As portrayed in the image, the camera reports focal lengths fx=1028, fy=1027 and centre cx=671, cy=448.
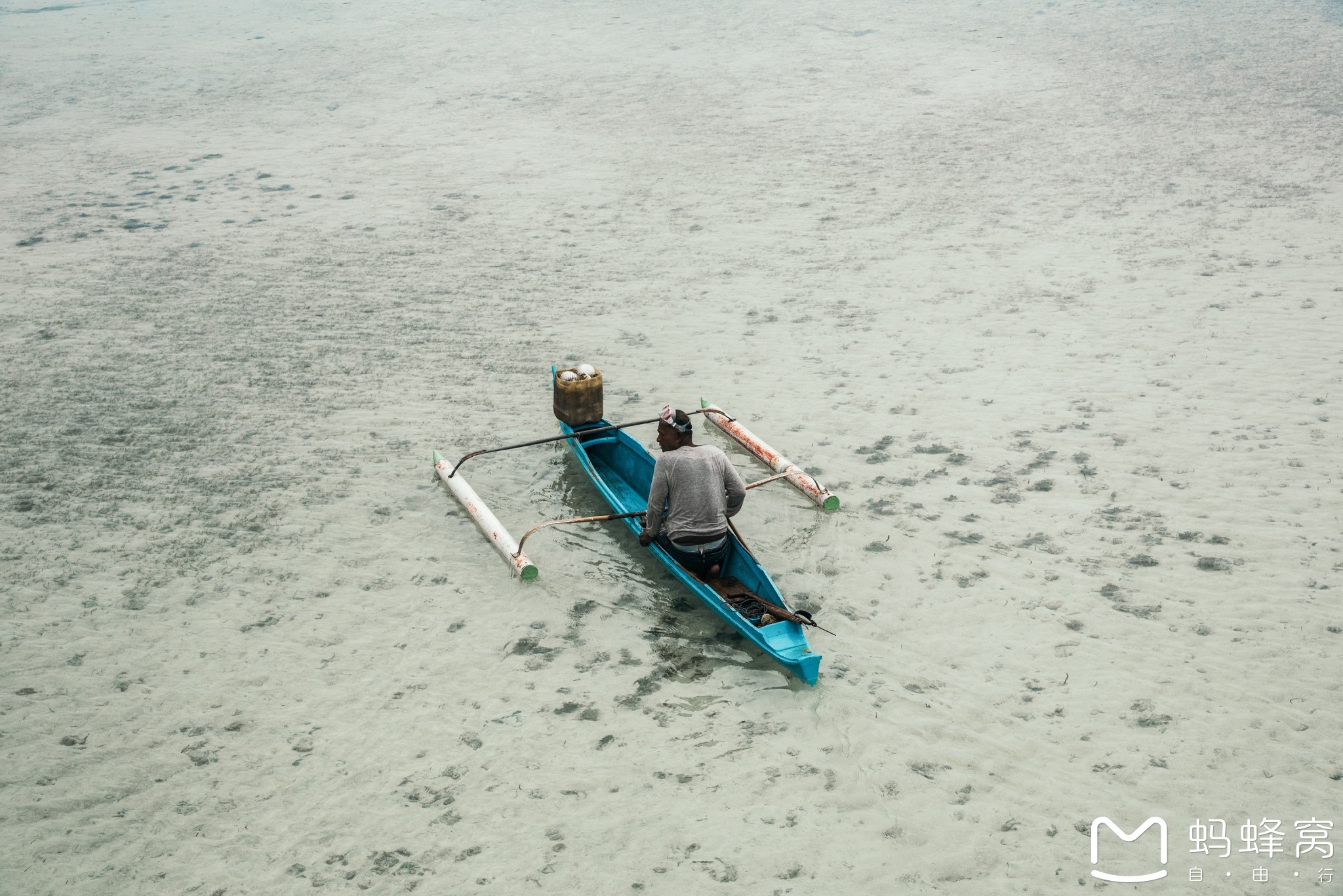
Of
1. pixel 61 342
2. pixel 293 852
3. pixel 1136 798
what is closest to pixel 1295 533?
pixel 1136 798

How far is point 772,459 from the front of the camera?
Result: 877 centimetres

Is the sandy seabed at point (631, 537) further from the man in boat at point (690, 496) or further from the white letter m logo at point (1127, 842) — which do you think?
the man in boat at point (690, 496)

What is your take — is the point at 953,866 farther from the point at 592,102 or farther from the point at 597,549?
the point at 592,102

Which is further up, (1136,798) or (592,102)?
(592,102)

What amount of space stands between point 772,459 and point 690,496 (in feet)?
6.10

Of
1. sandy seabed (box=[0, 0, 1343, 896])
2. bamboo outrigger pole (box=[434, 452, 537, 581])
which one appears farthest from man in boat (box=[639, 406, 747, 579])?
bamboo outrigger pole (box=[434, 452, 537, 581])

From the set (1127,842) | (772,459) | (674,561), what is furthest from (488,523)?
(1127,842)

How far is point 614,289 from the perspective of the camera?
40.5 ft

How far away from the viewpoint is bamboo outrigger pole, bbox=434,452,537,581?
7562mm

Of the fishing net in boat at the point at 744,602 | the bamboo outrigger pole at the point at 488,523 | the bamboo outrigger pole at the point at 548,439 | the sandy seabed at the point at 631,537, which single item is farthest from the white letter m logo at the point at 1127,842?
the bamboo outrigger pole at the point at 548,439

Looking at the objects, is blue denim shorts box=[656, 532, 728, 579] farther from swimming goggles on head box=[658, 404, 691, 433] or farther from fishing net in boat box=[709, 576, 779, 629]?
swimming goggles on head box=[658, 404, 691, 433]

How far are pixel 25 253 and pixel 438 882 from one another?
11.5 meters

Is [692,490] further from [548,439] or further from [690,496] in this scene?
[548,439]

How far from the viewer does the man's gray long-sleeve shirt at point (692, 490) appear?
7.06m
